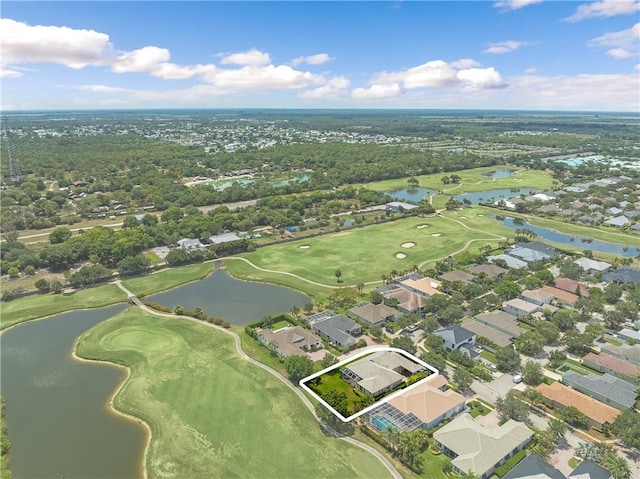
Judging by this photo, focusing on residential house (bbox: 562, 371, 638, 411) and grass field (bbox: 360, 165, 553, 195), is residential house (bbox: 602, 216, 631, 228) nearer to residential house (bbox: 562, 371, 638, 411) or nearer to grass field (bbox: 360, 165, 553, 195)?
grass field (bbox: 360, 165, 553, 195)

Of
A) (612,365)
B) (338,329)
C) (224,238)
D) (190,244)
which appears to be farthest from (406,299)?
(190,244)

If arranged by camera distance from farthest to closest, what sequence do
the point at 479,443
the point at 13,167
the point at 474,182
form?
the point at 474,182, the point at 13,167, the point at 479,443

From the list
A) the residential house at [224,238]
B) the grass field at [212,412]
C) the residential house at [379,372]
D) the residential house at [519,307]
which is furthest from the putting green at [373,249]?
the residential house at [379,372]

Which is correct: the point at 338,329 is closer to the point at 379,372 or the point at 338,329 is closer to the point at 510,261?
the point at 379,372

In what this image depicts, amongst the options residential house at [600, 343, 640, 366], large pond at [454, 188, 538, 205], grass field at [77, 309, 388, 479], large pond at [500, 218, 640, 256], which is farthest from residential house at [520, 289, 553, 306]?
large pond at [454, 188, 538, 205]

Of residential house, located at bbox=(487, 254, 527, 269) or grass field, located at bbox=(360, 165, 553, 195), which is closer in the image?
residential house, located at bbox=(487, 254, 527, 269)

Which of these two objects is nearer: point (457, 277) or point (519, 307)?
point (519, 307)

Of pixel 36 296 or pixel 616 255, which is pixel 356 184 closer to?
pixel 616 255
